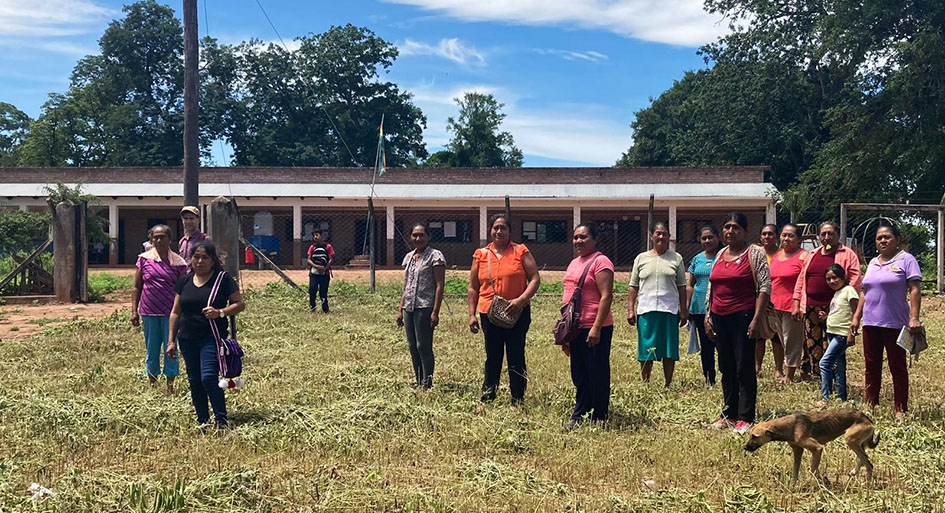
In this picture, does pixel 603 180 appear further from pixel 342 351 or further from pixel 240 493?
pixel 240 493

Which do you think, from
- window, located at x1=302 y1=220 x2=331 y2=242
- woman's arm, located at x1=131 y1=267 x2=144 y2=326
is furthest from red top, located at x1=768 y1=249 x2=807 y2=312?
window, located at x1=302 y1=220 x2=331 y2=242

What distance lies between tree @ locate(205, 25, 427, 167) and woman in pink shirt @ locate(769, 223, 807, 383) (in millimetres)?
41730

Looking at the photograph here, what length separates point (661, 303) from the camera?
20.7 feet

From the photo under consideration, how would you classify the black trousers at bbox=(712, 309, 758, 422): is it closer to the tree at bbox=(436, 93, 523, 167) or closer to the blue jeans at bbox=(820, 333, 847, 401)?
the blue jeans at bbox=(820, 333, 847, 401)

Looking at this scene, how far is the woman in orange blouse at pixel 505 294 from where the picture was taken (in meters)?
5.56

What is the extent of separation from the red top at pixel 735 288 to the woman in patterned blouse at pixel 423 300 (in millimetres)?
2274

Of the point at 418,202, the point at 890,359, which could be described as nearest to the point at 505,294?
the point at 890,359

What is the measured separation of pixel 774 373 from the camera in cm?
728

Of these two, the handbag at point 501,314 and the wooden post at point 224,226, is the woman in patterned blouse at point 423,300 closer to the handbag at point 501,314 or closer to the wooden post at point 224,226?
the handbag at point 501,314

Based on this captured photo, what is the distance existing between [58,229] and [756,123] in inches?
1171

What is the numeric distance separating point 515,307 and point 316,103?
45363 mm

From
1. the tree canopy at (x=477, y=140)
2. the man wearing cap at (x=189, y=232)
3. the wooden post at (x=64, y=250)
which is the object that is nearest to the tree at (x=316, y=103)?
the tree canopy at (x=477, y=140)

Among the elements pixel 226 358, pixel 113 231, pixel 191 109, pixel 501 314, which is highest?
pixel 191 109

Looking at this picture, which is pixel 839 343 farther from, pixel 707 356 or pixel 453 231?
pixel 453 231
